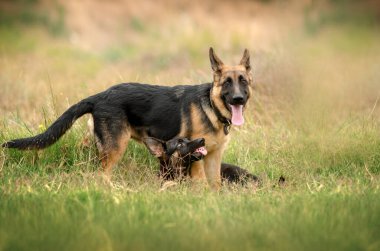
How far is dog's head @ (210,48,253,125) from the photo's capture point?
8227 millimetres

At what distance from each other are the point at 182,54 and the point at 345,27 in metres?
9.52

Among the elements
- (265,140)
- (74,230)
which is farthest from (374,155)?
(74,230)

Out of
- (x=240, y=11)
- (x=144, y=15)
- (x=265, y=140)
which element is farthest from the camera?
(x=144, y=15)

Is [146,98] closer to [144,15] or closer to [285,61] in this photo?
[285,61]

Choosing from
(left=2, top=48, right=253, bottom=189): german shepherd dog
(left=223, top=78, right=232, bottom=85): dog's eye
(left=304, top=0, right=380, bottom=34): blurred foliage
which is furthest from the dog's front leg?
(left=304, top=0, right=380, bottom=34): blurred foliage

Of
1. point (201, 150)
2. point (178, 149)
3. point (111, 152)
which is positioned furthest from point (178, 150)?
point (111, 152)

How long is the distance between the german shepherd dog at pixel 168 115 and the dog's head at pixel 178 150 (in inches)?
7.0

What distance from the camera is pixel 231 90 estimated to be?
8242mm

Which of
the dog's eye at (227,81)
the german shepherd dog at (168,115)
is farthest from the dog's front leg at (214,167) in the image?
the dog's eye at (227,81)

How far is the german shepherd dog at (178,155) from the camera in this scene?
8211 millimetres

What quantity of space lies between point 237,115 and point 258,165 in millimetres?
1333

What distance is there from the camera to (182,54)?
1966 centimetres

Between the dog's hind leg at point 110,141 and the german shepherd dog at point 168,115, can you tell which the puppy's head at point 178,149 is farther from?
the dog's hind leg at point 110,141

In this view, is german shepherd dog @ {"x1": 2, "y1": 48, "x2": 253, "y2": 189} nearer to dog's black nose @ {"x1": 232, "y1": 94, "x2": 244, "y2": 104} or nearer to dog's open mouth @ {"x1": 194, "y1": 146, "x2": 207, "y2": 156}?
dog's black nose @ {"x1": 232, "y1": 94, "x2": 244, "y2": 104}
